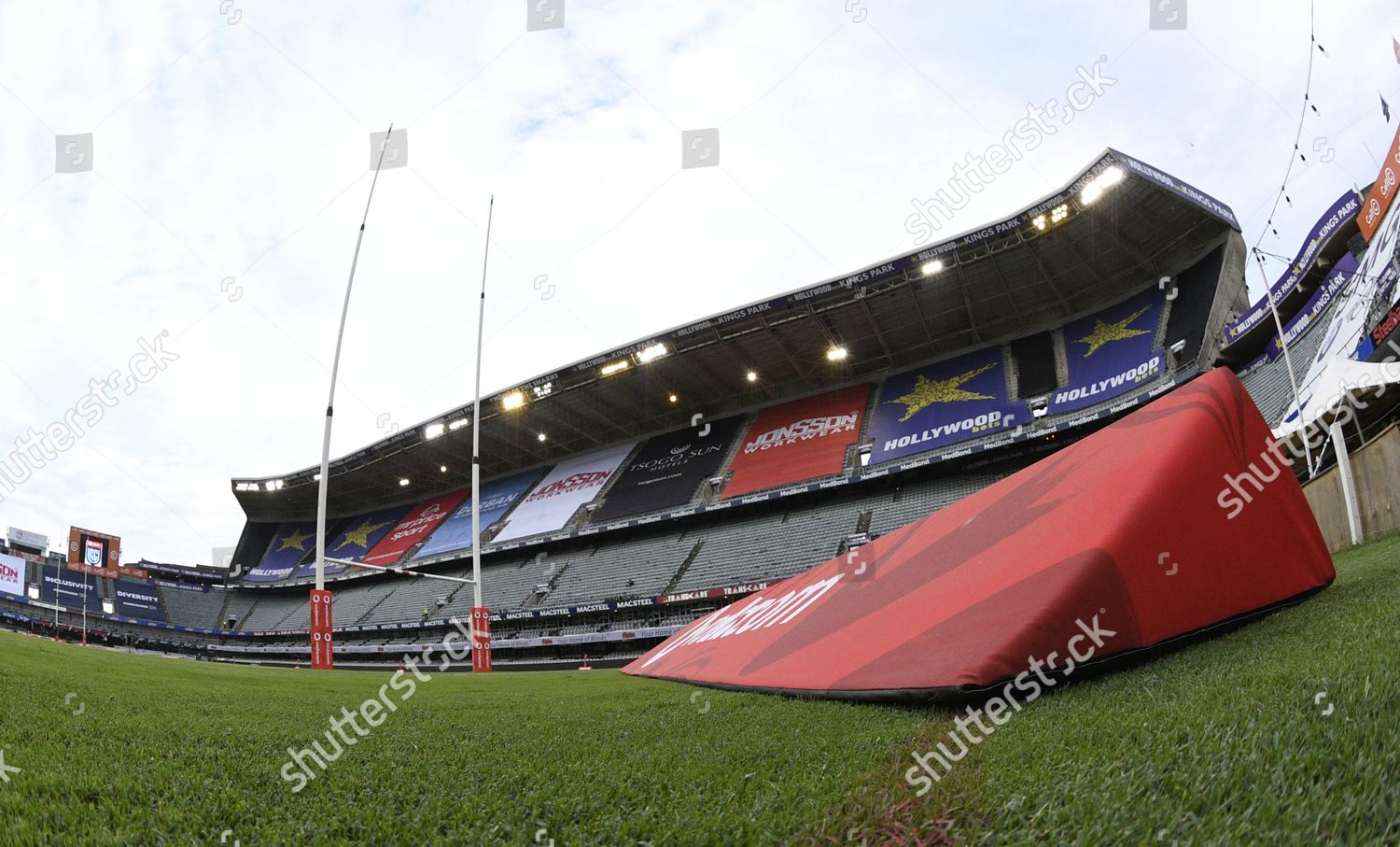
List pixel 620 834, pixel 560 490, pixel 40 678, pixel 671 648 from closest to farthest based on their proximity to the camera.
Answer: pixel 620 834 < pixel 40 678 < pixel 671 648 < pixel 560 490

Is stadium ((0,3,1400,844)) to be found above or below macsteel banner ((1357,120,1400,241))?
below

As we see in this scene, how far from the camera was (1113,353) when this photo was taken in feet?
64.7

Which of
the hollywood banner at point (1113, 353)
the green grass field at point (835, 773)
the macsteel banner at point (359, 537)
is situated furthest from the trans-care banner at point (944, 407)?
the macsteel banner at point (359, 537)

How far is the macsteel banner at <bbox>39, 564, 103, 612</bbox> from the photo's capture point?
35.3m

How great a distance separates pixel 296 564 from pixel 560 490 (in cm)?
1755

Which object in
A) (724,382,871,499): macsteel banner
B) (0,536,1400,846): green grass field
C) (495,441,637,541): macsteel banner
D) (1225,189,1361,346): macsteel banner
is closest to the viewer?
(0,536,1400,846): green grass field

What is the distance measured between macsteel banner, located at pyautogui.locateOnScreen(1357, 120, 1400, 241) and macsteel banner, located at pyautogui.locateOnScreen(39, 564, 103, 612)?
170ft

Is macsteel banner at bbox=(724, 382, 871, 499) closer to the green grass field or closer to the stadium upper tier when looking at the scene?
the stadium upper tier

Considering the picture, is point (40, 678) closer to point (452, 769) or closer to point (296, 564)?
point (452, 769)

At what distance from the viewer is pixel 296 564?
36.6m

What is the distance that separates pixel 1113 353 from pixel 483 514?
25830mm

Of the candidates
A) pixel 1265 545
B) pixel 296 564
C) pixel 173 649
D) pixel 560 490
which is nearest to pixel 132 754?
pixel 1265 545

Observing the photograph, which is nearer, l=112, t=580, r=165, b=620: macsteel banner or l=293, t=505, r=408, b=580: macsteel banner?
l=293, t=505, r=408, b=580: macsteel banner

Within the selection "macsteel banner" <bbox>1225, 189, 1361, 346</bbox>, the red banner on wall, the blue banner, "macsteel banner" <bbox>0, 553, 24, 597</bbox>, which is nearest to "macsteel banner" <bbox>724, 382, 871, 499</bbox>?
"macsteel banner" <bbox>1225, 189, 1361, 346</bbox>
